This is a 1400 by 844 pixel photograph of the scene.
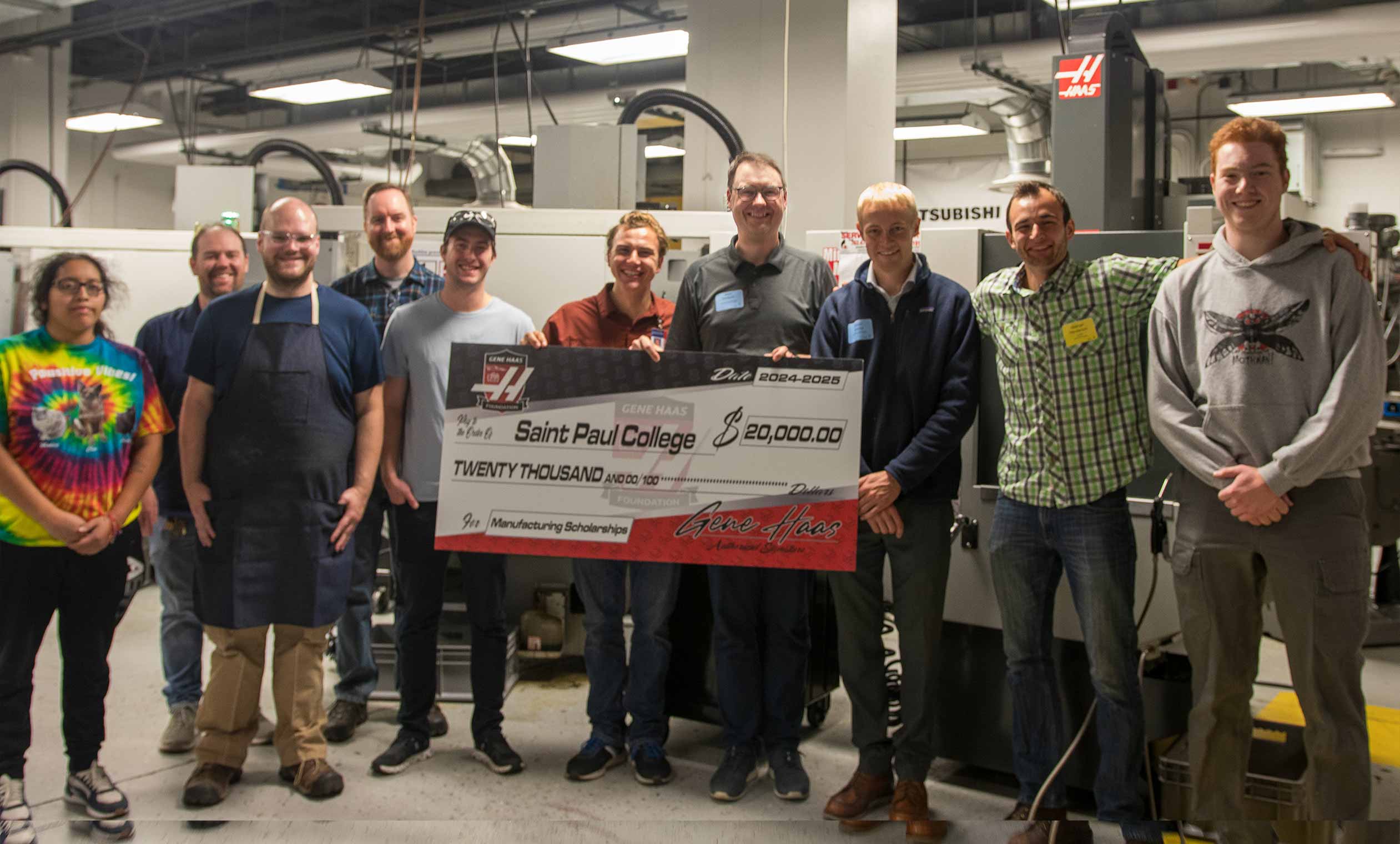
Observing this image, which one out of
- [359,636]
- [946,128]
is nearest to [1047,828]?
[359,636]

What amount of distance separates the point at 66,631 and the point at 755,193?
208 cm

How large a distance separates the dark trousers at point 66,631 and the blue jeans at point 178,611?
1.68 feet

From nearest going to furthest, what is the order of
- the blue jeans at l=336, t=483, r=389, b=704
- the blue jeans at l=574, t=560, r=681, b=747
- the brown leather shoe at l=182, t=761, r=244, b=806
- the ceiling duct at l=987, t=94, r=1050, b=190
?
the brown leather shoe at l=182, t=761, r=244, b=806 → the blue jeans at l=574, t=560, r=681, b=747 → the blue jeans at l=336, t=483, r=389, b=704 → the ceiling duct at l=987, t=94, r=1050, b=190

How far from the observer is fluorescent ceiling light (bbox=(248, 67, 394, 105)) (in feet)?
25.3

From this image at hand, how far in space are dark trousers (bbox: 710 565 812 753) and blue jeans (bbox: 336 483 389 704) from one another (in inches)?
50.0

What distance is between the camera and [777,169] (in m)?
2.73

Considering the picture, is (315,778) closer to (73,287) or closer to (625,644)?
(625,644)

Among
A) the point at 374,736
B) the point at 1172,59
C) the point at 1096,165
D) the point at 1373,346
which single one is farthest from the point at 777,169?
the point at 1172,59

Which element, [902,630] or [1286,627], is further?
[902,630]

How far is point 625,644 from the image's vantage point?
3018 mm

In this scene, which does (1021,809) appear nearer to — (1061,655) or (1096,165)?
(1061,655)

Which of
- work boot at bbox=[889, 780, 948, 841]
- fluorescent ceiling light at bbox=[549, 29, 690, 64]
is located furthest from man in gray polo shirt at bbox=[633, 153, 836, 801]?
fluorescent ceiling light at bbox=[549, 29, 690, 64]

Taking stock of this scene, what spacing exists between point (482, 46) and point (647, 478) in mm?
6760
